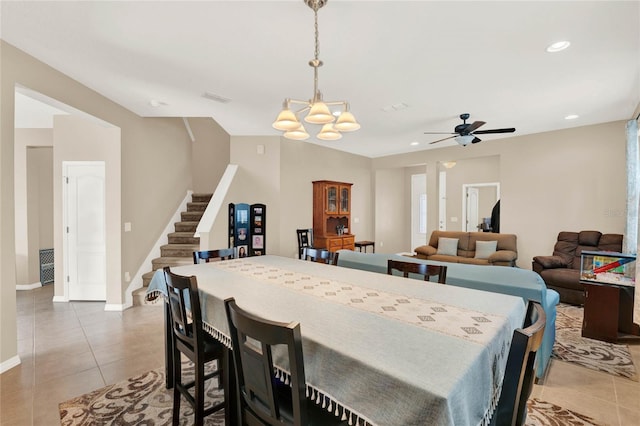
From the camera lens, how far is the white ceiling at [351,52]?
211 cm

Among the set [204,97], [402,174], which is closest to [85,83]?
[204,97]

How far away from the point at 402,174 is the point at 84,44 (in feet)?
25.5

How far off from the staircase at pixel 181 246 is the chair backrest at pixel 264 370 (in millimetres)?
3669

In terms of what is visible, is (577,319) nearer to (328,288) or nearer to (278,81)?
(328,288)

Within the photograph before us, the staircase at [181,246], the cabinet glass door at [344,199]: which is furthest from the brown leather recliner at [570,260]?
the staircase at [181,246]

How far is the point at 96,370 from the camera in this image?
101 inches

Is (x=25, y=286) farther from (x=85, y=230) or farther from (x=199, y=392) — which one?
(x=199, y=392)

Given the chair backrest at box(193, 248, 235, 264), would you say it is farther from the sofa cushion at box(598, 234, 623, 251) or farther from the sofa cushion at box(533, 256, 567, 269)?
the sofa cushion at box(598, 234, 623, 251)

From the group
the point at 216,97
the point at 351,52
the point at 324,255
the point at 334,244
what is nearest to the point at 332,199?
the point at 334,244

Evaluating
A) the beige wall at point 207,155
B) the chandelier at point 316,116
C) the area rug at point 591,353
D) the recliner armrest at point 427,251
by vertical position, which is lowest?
the area rug at point 591,353

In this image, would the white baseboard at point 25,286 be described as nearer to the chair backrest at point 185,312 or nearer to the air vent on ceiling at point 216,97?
the air vent on ceiling at point 216,97

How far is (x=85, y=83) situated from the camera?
3312 millimetres

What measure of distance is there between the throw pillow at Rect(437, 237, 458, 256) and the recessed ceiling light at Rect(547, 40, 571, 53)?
12.8 feet

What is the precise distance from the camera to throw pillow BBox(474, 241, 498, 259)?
5.45 m
